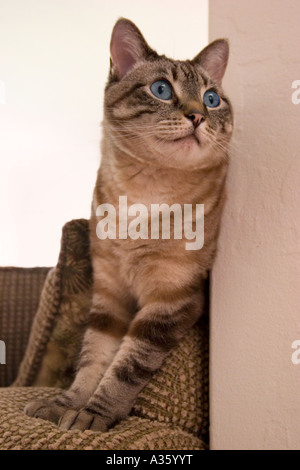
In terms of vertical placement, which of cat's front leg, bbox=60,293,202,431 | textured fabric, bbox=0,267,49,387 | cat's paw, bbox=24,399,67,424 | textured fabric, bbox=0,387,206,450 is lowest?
textured fabric, bbox=0,387,206,450

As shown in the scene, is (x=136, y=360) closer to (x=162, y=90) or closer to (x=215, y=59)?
(x=162, y=90)

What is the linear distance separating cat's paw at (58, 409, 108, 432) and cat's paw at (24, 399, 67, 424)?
0.05 m

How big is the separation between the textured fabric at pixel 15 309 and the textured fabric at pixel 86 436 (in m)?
0.87

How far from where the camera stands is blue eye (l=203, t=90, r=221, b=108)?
130 centimetres

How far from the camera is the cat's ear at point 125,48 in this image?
132 cm

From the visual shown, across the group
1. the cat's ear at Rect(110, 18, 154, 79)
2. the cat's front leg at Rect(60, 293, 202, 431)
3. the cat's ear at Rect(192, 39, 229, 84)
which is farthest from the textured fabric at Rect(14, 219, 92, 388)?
the cat's ear at Rect(192, 39, 229, 84)

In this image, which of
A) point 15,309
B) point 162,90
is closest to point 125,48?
point 162,90

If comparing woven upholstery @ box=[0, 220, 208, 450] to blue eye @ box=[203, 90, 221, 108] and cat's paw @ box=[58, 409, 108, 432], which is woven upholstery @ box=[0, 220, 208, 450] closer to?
cat's paw @ box=[58, 409, 108, 432]

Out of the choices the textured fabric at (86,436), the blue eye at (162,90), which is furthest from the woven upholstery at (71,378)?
the blue eye at (162,90)

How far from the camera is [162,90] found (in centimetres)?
127

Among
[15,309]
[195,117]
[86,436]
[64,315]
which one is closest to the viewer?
[86,436]

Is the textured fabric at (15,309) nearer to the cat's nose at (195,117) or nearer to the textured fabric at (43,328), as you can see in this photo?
the textured fabric at (43,328)

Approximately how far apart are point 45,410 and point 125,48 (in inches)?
41.7

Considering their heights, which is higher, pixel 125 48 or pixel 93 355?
pixel 125 48
